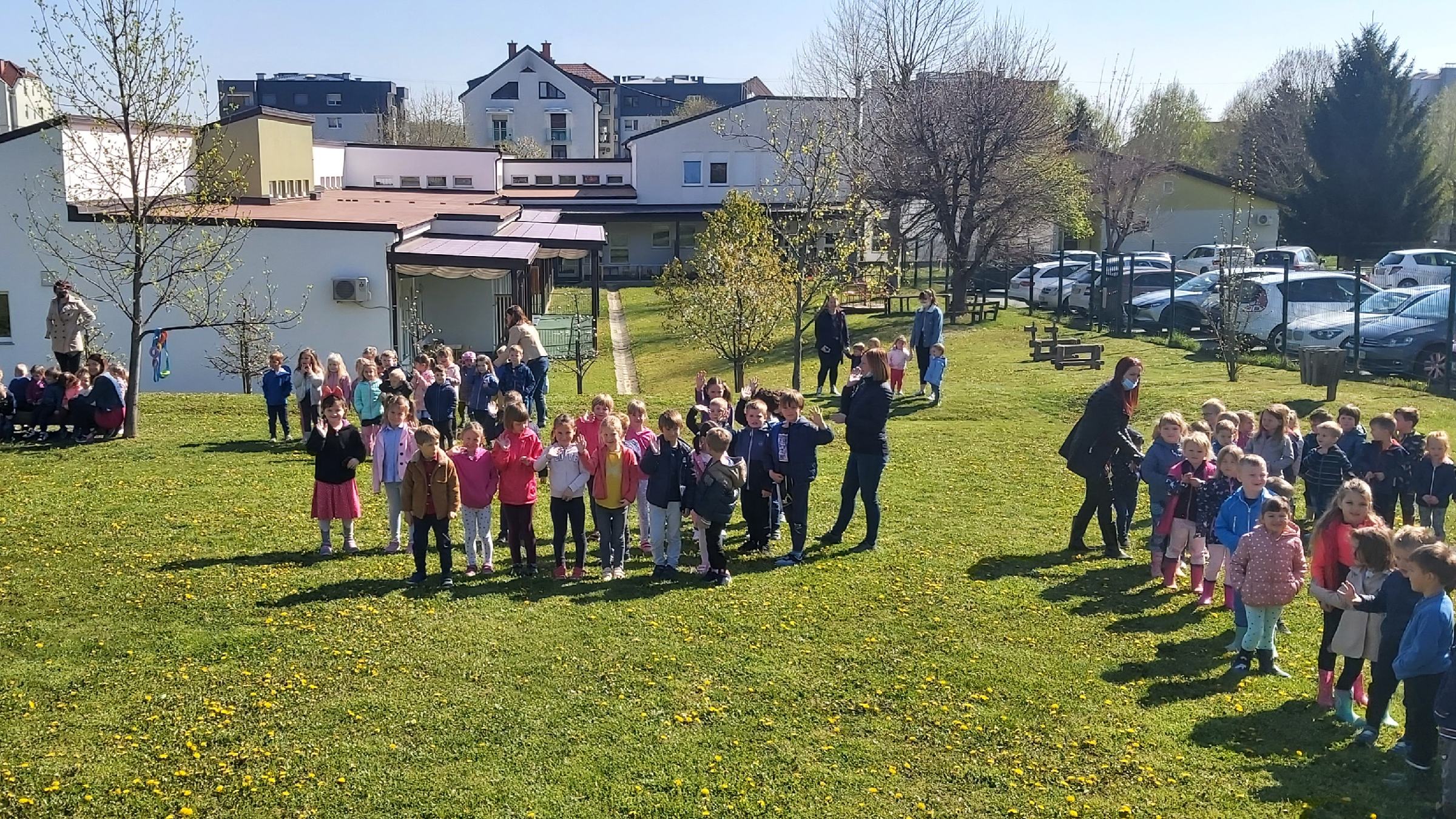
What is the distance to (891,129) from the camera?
39.2m

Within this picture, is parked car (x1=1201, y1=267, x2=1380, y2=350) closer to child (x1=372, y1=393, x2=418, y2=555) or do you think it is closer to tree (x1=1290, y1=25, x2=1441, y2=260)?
child (x1=372, y1=393, x2=418, y2=555)

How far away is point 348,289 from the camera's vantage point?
81.4ft

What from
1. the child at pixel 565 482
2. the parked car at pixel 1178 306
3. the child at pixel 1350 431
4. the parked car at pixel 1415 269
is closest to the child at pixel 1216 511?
the child at pixel 1350 431

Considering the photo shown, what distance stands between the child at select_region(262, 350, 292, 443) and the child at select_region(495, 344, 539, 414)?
3118 mm

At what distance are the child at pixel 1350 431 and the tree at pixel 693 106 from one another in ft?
285

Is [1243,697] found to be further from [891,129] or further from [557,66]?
[557,66]

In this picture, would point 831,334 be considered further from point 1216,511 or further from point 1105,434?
point 1216,511

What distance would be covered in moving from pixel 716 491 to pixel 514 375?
6.23 metres

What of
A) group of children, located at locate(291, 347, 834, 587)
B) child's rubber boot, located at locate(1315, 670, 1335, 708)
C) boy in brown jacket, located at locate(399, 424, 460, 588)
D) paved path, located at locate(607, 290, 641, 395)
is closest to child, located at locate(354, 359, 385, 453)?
group of children, located at locate(291, 347, 834, 587)

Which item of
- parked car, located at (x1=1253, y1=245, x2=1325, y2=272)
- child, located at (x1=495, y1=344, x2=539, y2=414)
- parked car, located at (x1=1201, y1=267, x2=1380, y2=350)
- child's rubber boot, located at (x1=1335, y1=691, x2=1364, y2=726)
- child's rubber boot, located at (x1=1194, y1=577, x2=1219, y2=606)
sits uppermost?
parked car, located at (x1=1253, y1=245, x2=1325, y2=272)

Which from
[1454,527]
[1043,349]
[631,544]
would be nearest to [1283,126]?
[1043,349]

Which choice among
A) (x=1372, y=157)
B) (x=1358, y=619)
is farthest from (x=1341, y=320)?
(x=1372, y=157)

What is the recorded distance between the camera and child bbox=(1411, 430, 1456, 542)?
10906 mm

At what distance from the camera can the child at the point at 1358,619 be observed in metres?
7.47
